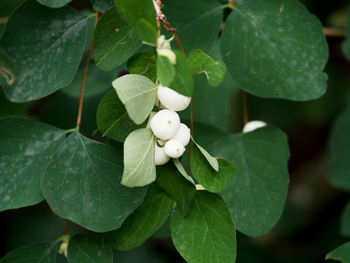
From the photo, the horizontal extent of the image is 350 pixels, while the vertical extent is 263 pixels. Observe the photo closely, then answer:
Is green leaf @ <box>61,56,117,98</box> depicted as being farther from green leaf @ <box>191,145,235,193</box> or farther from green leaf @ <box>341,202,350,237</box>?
green leaf @ <box>341,202,350,237</box>

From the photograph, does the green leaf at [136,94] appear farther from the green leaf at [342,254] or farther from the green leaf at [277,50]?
the green leaf at [342,254]

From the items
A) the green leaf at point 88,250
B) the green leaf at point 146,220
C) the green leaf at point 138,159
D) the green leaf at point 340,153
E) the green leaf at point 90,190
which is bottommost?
the green leaf at point 340,153

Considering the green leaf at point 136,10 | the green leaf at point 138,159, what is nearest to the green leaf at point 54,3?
the green leaf at point 136,10

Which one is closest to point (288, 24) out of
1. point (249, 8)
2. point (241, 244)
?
point (249, 8)

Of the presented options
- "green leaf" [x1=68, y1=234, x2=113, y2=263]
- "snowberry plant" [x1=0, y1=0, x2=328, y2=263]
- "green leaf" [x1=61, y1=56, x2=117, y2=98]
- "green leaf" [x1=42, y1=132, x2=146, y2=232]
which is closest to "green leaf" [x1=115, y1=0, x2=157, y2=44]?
"snowberry plant" [x1=0, y1=0, x2=328, y2=263]

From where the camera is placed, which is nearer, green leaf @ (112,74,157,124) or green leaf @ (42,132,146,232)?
green leaf @ (112,74,157,124)

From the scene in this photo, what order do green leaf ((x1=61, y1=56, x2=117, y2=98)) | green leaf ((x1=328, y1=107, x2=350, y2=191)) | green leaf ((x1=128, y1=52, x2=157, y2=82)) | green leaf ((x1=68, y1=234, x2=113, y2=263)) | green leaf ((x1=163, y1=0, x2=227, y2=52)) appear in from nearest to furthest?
1. green leaf ((x1=128, y1=52, x2=157, y2=82))
2. green leaf ((x1=68, y1=234, x2=113, y2=263))
3. green leaf ((x1=163, y1=0, x2=227, y2=52))
4. green leaf ((x1=61, y1=56, x2=117, y2=98))
5. green leaf ((x1=328, y1=107, x2=350, y2=191))

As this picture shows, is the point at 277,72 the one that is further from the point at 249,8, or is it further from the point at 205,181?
the point at 205,181
